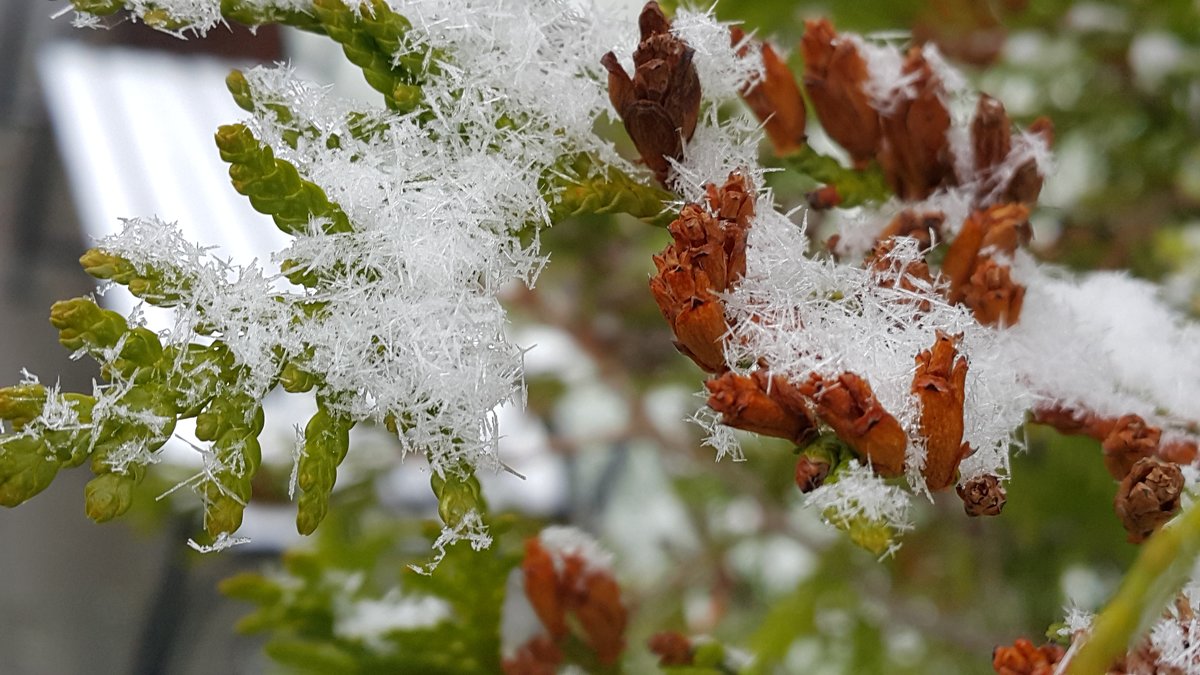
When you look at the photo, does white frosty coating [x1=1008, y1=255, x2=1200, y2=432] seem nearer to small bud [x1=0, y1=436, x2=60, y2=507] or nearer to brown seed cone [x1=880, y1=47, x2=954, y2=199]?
brown seed cone [x1=880, y1=47, x2=954, y2=199]

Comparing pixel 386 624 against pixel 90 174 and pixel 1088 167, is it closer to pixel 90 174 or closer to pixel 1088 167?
pixel 1088 167

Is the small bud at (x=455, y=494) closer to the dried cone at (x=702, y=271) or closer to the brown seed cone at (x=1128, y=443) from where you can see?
the dried cone at (x=702, y=271)

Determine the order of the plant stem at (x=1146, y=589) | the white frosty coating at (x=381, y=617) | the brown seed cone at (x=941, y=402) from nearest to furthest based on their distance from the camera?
1. the plant stem at (x=1146, y=589)
2. the brown seed cone at (x=941, y=402)
3. the white frosty coating at (x=381, y=617)

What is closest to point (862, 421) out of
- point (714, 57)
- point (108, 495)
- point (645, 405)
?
point (714, 57)

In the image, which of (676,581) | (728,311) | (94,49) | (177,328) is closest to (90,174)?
(94,49)

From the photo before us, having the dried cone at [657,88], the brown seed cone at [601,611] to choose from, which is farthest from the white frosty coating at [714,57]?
the brown seed cone at [601,611]
